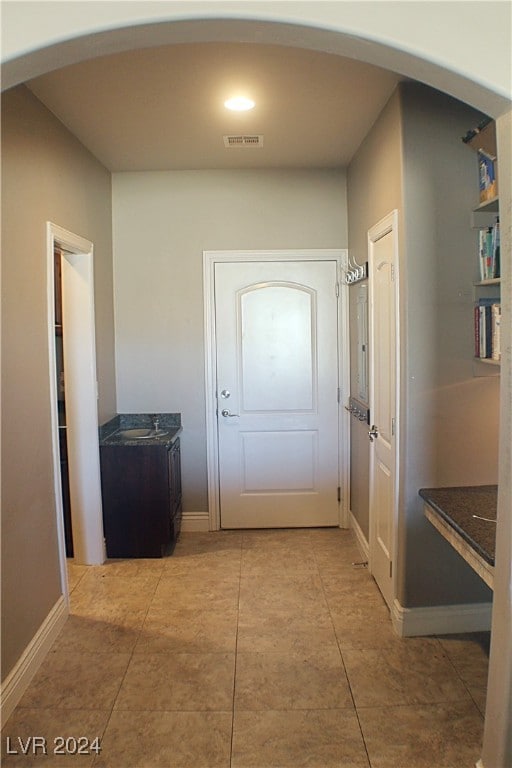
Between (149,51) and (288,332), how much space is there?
2225 mm

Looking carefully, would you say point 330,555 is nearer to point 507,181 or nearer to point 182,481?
point 182,481

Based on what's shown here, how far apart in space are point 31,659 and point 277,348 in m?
2.50

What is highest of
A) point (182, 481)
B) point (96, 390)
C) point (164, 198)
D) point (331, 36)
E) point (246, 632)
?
point (164, 198)

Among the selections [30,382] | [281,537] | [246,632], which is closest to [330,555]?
[281,537]

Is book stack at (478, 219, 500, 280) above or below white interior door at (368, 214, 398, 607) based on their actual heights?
above

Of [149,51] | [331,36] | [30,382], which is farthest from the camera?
[30,382]

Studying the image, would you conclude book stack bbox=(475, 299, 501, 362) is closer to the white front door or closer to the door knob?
the door knob

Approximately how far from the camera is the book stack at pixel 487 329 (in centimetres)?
243

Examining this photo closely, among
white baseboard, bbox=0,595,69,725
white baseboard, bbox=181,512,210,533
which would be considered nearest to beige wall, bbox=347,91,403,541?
white baseboard, bbox=181,512,210,533

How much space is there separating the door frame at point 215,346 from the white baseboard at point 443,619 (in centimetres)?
150

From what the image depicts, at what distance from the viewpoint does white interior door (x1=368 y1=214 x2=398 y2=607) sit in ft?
9.20

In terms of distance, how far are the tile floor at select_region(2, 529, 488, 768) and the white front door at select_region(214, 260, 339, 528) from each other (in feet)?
2.61

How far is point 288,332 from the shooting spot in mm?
4137

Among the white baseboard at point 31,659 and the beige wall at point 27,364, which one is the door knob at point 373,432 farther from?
the white baseboard at point 31,659
